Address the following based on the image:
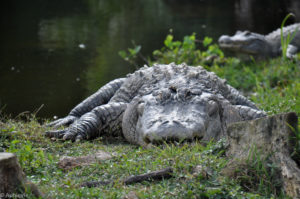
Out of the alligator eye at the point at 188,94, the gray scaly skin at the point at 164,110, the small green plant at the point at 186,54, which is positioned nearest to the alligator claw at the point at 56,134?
the gray scaly skin at the point at 164,110

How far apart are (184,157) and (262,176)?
56 centimetres

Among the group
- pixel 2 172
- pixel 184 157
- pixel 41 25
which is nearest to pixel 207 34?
pixel 41 25

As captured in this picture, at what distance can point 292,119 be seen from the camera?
277cm

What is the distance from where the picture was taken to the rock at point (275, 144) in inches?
105

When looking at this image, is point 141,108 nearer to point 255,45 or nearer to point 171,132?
point 171,132

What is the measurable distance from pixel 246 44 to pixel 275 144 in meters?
8.99

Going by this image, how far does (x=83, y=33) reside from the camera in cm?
1280

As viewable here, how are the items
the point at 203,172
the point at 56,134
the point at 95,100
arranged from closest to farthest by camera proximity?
1. the point at 203,172
2. the point at 56,134
3. the point at 95,100

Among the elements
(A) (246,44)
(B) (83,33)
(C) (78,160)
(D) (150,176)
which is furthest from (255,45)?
(D) (150,176)

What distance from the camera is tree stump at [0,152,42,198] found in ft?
7.51

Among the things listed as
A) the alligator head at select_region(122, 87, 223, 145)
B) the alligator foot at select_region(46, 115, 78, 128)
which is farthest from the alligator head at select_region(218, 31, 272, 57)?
the alligator head at select_region(122, 87, 223, 145)

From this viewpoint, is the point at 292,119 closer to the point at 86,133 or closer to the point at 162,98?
the point at 162,98

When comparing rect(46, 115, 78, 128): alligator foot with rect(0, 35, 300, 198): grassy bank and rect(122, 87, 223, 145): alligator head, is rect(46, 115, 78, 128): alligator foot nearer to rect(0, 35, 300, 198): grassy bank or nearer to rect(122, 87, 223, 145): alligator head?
rect(0, 35, 300, 198): grassy bank

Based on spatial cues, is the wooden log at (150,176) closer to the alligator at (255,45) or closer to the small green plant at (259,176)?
the small green plant at (259,176)
